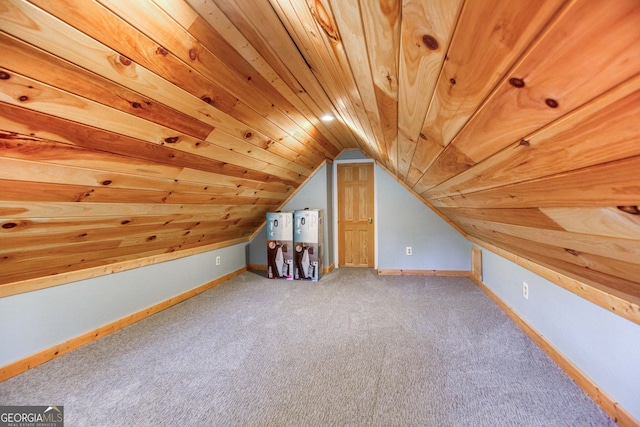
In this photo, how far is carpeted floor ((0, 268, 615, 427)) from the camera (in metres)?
1.53

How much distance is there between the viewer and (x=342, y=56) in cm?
107

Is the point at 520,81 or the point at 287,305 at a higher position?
the point at 520,81

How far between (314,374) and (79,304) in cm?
199

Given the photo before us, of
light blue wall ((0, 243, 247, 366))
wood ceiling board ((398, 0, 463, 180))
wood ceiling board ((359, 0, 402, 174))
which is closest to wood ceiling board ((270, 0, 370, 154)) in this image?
wood ceiling board ((359, 0, 402, 174))

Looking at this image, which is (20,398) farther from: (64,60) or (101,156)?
(64,60)

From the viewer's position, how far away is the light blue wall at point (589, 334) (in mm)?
1400

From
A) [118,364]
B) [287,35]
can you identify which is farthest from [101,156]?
[118,364]

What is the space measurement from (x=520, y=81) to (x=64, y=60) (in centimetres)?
145

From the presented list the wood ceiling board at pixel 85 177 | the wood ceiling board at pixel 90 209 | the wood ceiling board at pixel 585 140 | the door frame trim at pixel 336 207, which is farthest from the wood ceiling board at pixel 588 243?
the door frame trim at pixel 336 207

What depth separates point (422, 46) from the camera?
67 cm

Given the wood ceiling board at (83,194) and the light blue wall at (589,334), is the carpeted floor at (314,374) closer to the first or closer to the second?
the light blue wall at (589,334)

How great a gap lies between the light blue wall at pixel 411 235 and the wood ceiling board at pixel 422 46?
3389 millimetres

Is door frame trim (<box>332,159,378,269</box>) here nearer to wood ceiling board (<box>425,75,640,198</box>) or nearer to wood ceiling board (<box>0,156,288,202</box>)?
wood ceiling board (<box>0,156,288,202</box>)

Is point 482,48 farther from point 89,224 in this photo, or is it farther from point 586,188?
point 89,224
